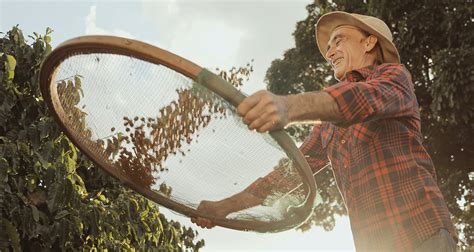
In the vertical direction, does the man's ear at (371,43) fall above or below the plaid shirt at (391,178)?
above

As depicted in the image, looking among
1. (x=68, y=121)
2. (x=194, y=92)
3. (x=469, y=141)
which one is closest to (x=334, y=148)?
(x=194, y=92)

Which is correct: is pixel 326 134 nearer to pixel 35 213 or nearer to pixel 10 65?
pixel 35 213

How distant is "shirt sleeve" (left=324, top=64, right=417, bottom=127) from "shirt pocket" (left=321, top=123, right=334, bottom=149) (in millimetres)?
582

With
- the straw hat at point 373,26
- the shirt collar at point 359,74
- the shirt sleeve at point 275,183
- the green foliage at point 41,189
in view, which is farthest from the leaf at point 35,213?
the shirt collar at point 359,74

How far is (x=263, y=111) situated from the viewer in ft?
6.11

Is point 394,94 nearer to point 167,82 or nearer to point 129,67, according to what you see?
point 167,82

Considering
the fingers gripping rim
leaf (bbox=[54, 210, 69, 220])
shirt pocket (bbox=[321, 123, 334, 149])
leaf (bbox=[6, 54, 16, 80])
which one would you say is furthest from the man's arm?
leaf (bbox=[6, 54, 16, 80])

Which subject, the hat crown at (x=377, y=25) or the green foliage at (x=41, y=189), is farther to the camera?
the green foliage at (x=41, y=189)

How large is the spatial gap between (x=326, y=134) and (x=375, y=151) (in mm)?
449

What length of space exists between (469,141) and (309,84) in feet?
15.3

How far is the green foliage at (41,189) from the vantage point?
5.05 m

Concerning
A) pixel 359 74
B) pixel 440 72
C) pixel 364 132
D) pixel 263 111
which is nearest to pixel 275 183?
pixel 364 132

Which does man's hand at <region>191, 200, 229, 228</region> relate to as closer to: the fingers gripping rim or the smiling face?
the fingers gripping rim

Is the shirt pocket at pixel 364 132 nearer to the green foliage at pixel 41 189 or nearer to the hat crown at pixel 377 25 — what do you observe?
the hat crown at pixel 377 25
